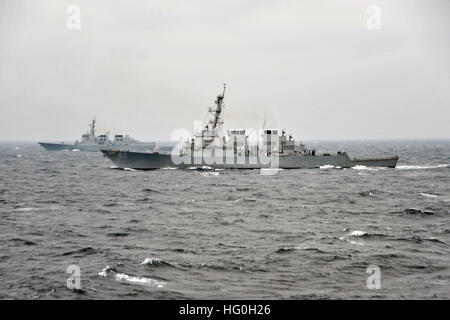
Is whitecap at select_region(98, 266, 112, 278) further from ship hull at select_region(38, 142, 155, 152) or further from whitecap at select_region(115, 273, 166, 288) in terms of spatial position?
ship hull at select_region(38, 142, 155, 152)

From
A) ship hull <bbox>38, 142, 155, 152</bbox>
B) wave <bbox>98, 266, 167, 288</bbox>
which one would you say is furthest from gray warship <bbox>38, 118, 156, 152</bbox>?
wave <bbox>98, 266, 167, 288</bbox>

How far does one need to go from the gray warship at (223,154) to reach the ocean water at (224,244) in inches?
962

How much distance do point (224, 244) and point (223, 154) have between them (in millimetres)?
43852

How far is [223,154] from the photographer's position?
2498 inches

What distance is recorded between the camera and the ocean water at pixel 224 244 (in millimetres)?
14125

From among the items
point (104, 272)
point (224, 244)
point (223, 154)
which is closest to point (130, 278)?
point (104, 272)

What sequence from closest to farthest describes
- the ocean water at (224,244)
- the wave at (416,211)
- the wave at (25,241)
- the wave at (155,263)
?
the ocean water at (224,244)
the wave at (155,263)
the wave at (25,241)
the wave at (416,211)

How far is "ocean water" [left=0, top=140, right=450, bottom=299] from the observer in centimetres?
1412

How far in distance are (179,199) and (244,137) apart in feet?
102

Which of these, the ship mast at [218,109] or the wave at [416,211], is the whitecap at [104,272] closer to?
the wave at [416,211]

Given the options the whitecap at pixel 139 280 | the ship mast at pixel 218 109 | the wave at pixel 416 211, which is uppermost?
the ship mast at pixel 218 109

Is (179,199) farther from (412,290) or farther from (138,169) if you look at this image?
(138,169)

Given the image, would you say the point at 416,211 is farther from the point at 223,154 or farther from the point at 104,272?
the point at 223,154

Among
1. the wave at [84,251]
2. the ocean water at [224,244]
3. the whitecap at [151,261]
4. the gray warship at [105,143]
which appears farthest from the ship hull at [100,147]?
the whitecap at [151,261]
